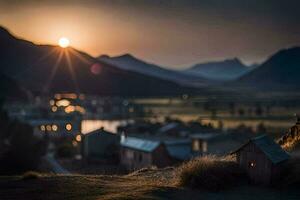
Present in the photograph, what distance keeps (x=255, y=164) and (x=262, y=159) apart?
1.23 ft

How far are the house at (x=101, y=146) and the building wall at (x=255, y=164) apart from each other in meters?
29.4

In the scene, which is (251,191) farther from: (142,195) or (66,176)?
(66,176)

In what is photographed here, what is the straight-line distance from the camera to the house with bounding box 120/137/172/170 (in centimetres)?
4128

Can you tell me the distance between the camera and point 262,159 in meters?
16.3

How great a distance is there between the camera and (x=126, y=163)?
4366 centimetres

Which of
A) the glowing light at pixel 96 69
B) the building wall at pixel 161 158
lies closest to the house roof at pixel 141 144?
the building wall at pixel 161 158

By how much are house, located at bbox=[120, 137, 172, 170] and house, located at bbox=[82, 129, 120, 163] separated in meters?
2.22

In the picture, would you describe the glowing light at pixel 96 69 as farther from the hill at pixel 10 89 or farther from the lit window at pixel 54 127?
the lit window at pixel 54 127

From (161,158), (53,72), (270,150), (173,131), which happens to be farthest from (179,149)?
(53,72)

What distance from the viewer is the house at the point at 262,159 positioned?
16141 mm

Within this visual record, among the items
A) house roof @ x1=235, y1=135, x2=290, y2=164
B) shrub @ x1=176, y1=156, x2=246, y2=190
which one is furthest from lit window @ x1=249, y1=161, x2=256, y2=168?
house roof @ x1=235, y1=135, x2=290, y2=164

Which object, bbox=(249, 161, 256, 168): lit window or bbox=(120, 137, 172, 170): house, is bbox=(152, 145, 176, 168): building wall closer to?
bbox=(120, 137, 172, 170): house

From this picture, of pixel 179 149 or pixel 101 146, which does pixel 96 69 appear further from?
pixel 179 149

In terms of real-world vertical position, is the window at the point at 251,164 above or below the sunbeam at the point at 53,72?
below
